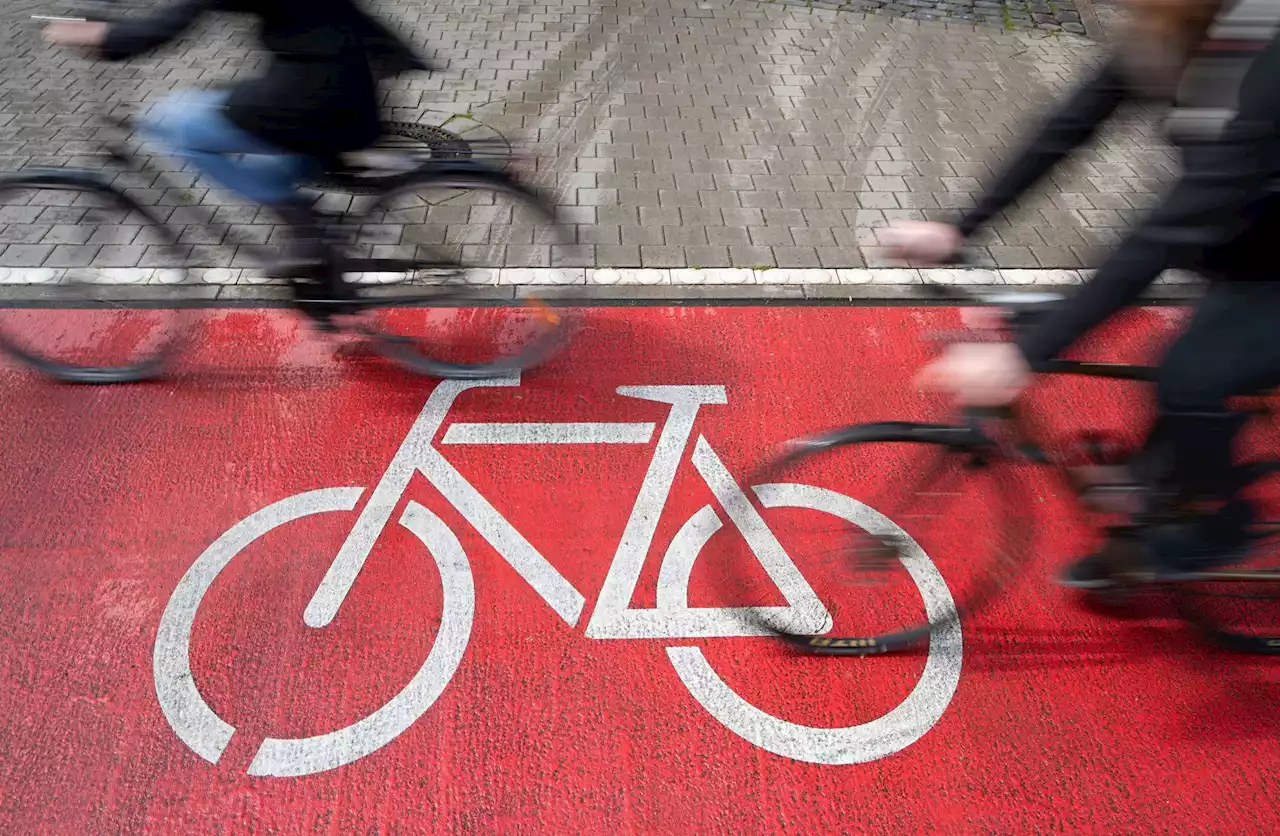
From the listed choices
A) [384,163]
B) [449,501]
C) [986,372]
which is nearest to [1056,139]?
[986,372]

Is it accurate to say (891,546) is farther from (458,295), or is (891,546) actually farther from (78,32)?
(78,32)

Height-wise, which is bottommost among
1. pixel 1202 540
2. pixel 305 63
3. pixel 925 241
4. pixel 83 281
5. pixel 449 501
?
pixel 449 501

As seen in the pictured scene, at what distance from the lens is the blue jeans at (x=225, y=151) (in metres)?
3.43

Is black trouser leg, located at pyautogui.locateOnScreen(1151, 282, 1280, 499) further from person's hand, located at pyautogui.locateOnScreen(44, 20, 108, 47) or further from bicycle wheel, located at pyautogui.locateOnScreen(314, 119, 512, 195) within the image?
person's hand, located at pyautogui.locateOnScreen(44, 20, 108, 47)

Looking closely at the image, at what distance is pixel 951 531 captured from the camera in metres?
3.35

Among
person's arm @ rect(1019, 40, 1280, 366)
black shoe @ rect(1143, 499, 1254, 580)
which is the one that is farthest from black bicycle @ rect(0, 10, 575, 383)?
black shoe @ rect(1143, 499, 1254, 580)

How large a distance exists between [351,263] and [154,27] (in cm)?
124

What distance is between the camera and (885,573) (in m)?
3.12

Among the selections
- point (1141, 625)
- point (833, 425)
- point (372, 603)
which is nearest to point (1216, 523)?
point (1141, 625)

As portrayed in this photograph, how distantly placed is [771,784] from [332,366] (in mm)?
3039

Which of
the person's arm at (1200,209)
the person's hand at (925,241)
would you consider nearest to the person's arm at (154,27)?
the person's hand at (925,241)

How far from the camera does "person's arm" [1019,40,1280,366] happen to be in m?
1.74

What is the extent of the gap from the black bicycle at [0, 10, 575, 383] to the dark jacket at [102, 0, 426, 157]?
0.76 feet

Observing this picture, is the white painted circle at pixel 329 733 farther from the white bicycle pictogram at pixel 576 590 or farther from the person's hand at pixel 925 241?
the person's hand at pixel 925 241
